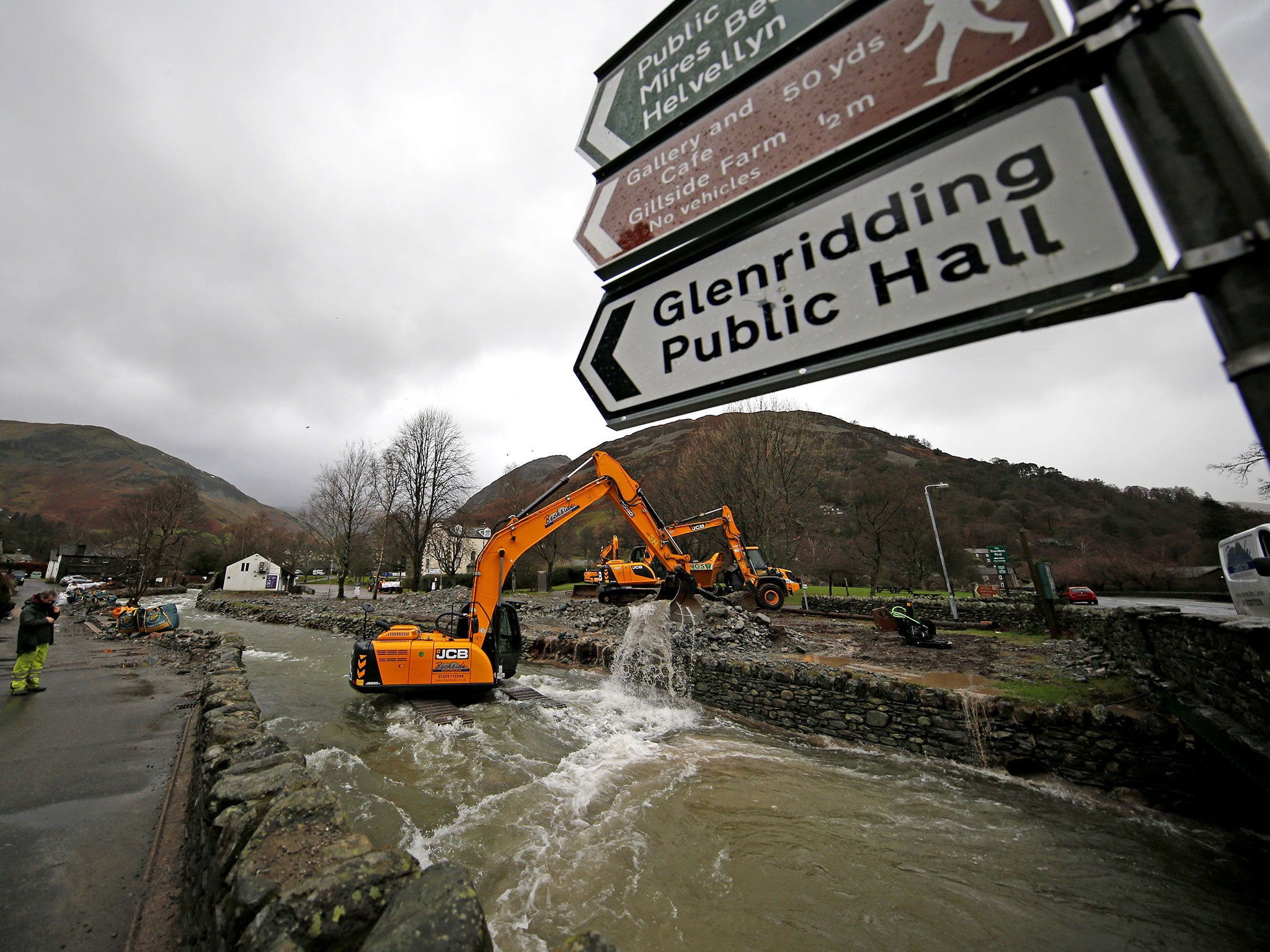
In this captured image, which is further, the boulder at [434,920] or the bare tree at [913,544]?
the bare tree at [913,544]

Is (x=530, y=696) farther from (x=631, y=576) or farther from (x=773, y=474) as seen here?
(x=773, y=474)

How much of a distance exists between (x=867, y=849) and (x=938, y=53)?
6714mm

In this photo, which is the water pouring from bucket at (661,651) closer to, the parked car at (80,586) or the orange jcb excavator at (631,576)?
the orange jcb excavator at (631,576)

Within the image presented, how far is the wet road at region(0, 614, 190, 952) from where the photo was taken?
9.44ft

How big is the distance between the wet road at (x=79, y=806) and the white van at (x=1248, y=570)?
12.6 metres

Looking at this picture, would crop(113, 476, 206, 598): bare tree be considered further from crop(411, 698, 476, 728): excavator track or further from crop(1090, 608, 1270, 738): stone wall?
crop(1090, 608, 1270, 738): stone wall

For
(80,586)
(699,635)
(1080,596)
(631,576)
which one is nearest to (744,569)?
(631,576)

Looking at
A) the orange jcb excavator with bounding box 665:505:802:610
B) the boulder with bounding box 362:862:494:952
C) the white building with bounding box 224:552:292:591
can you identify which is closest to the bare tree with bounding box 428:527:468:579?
the white building with bounding box 224:552:292:591

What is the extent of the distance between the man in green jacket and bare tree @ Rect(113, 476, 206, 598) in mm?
39789

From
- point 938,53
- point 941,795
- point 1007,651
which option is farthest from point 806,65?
point 1007,651

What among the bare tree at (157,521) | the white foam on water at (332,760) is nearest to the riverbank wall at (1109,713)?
the white foam on water at (332,760)

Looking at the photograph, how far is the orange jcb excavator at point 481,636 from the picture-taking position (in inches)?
332

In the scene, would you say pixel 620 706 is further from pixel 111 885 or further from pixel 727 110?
pixel 727 110

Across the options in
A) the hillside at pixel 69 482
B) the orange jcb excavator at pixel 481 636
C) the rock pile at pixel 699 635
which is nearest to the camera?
the orange jcb excavator at pixel 481 636
